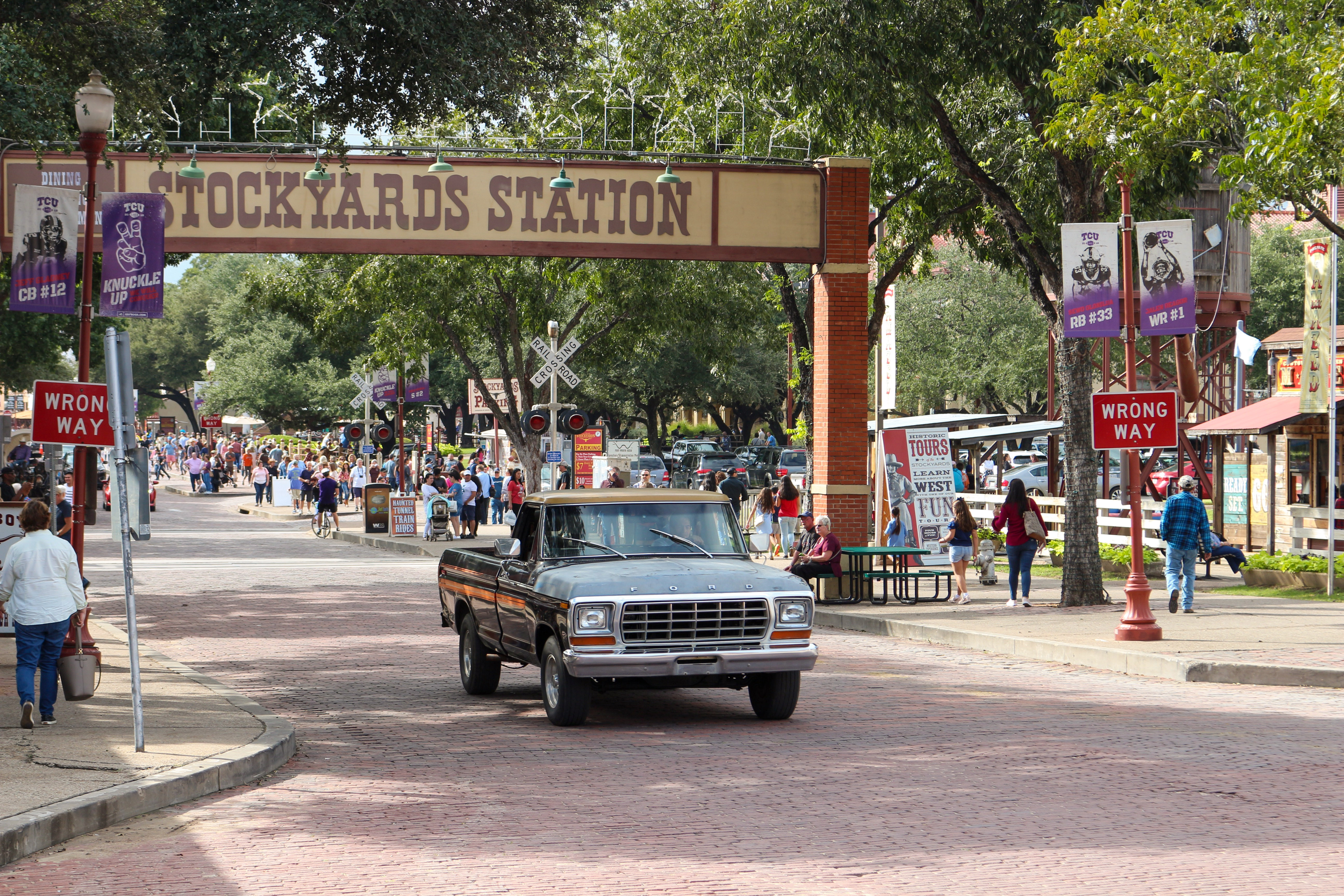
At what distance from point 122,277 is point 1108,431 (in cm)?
1000

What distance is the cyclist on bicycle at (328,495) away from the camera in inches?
1510

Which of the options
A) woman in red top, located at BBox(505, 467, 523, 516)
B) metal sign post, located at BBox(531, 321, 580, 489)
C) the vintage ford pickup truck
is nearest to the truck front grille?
the vintage ford pickup truck

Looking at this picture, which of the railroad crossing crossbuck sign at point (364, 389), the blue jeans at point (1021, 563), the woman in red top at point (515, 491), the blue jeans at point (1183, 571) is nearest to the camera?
the blue jeans at point (1183, 571)

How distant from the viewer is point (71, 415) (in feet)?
35.6

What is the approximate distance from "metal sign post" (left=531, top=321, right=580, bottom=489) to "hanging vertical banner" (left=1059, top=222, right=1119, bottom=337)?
13.2m

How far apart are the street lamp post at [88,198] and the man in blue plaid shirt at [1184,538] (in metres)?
12.4

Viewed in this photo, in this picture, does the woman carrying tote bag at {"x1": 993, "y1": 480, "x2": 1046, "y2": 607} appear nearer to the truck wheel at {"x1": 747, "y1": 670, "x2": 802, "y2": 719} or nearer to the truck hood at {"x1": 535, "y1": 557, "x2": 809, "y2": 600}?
the truck wheel at {"x1": 747, "y1": 670, "x2": 802, "y2": 719}

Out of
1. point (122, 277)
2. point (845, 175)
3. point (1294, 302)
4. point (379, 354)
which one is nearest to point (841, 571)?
point (845, 175)

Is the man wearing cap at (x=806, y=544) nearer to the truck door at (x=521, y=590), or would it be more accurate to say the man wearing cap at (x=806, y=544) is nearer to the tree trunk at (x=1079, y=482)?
the tree trunk at (x=1079, y=482)

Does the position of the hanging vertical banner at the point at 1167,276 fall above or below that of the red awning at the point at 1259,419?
above

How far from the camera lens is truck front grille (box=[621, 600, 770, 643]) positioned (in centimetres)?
1080

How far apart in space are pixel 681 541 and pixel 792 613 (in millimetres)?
1278

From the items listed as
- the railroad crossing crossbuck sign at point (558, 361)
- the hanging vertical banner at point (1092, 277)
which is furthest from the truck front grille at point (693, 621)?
the railroad crossing crossbuck sign at point (558, 361)

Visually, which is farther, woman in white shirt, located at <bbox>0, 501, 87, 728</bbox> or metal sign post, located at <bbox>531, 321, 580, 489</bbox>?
metal sign post, located at <bbox>531, 321, 580, 489</bbox>
